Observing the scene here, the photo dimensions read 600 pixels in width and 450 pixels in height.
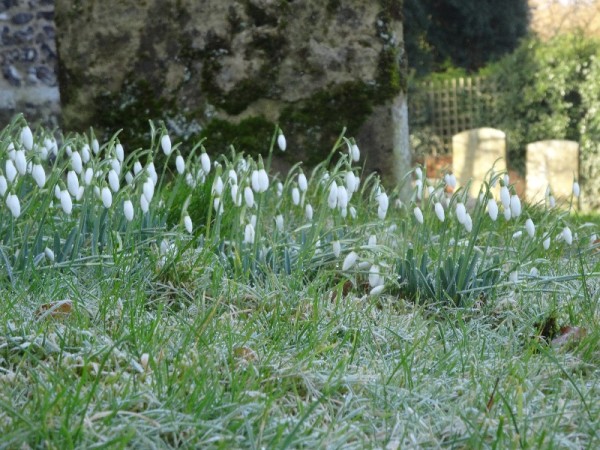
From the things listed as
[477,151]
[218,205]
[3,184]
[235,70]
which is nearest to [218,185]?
[218,205]

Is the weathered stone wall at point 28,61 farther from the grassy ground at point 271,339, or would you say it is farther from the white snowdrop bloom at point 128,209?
the white snowdrop bloom at point 128,209

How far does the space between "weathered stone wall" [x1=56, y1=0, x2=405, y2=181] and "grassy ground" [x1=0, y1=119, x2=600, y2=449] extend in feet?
6.27

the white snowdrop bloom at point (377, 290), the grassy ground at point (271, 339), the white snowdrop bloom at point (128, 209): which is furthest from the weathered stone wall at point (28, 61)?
the white snowdrop bloom at point (377, 290)

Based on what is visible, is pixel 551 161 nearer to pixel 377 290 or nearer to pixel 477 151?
pixel 477 151

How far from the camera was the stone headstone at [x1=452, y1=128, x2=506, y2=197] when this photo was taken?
12.1 m

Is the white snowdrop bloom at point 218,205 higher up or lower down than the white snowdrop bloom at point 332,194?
lower down

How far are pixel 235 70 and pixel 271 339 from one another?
144 inches

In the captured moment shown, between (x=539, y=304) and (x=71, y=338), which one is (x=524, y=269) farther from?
(x=71, y=338)

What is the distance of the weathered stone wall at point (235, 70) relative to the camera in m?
6.05

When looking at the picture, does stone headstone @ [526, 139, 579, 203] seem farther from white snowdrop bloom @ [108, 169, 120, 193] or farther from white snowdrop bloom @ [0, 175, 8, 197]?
white snowdrop bloom @ [0, 175, 8, 197]

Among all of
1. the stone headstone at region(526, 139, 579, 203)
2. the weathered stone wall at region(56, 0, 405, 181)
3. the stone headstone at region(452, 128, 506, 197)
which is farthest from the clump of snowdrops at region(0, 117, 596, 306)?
the stone headstone at region(526, 139, 579, 203)

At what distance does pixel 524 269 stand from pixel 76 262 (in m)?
1.89

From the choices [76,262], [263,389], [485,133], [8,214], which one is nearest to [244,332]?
[263,389]

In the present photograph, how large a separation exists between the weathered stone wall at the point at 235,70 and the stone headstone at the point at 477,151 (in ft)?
19.9
